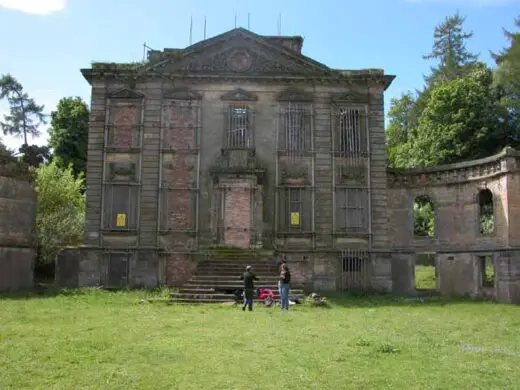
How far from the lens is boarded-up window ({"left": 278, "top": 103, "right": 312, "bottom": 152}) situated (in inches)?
1147

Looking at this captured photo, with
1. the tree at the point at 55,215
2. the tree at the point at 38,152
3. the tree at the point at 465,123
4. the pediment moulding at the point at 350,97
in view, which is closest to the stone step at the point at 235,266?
the pediment moulding at the point at 350,97

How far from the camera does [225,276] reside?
25.3 m

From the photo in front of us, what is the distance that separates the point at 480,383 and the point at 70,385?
6517 millimetres

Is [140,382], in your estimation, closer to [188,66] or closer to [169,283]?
[169,283]

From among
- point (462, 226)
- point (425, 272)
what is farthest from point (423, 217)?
point (462, 226)

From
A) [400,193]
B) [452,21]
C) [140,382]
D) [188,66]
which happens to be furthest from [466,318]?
[452,21]

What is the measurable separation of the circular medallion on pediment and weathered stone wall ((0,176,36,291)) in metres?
11.8

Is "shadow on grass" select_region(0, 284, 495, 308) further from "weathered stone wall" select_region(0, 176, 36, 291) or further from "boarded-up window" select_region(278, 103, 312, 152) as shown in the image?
"boarded-up window" select_region(278, 103, 312, 152)

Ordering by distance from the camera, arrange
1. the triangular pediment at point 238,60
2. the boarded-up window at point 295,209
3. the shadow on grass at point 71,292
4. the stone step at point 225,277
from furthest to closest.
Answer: the triangular pediment at point 238,60
the boarded-up window at point 295,209
the stone step at point 225,277
the shadow on grass at point 71,292

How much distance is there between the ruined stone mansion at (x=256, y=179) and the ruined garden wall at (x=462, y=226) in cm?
7

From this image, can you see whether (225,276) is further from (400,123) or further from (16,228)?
(400,123)

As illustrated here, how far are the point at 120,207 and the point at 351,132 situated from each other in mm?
12118

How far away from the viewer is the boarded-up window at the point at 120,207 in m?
28.1

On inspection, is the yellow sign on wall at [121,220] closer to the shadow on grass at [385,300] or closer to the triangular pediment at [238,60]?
the triangular pediment at [238,60]
